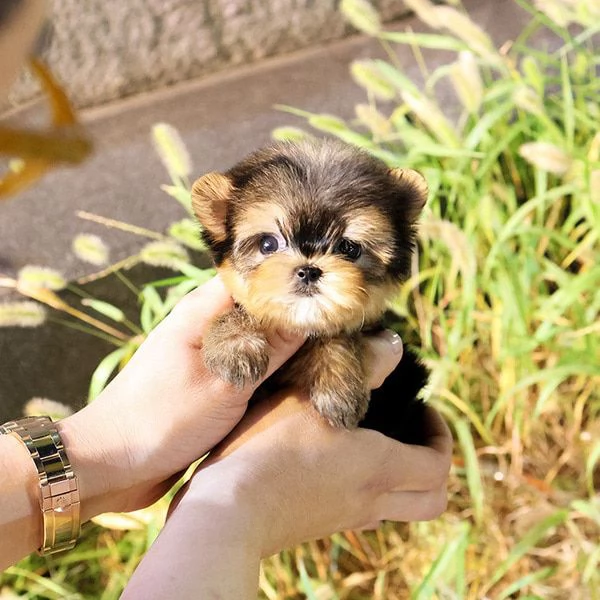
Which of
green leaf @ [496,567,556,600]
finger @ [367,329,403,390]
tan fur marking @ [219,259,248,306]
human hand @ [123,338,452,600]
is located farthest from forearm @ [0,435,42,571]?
green leaf @ [496,567,556,600]

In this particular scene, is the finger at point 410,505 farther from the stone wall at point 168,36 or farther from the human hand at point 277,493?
the stone wall at point 168,36

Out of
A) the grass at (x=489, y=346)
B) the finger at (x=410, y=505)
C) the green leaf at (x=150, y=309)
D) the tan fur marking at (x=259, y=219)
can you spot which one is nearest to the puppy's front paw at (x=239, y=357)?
the tan fur marking at (x=259, y=219)

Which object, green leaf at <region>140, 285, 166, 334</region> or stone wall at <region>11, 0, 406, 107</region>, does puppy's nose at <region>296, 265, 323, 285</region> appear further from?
stone wall at <region>11, 0, 406, 107</region>

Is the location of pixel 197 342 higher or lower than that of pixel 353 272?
lower

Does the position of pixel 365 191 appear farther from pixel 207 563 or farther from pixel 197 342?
pixel 207 563

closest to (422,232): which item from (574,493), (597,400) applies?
(597,400)

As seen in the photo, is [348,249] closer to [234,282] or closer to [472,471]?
[234,282]

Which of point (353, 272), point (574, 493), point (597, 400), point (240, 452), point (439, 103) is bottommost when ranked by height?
point (574, 493)

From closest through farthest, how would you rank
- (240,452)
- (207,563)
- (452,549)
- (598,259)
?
(207,563)
(240,452)
(452,549)
(598,259)
